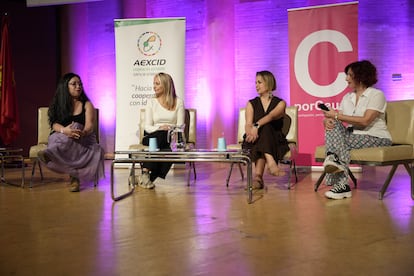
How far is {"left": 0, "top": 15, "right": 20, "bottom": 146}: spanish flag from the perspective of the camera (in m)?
6.33

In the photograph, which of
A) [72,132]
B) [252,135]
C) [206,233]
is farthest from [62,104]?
[206,233]

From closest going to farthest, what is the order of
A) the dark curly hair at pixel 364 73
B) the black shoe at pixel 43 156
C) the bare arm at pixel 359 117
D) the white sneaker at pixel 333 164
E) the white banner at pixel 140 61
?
1. the white sneaker at pixel 333 164
2. the bare arm at pixel 359 117
3. the dark curly hair at pixel 364 73
4. the black shoe at pixel 43 156
5. the white banner at pixel 140 61

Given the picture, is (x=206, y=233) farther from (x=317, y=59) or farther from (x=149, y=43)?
(x=149, y=43)

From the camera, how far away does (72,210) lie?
305 centimetres

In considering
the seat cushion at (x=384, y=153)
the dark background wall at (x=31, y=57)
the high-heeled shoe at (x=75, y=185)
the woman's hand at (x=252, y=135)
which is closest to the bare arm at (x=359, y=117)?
the seat cushion at (x=384, y=153)

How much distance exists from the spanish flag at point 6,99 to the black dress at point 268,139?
397 cm

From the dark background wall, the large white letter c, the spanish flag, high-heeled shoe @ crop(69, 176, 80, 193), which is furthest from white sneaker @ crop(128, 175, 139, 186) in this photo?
the dark background wall

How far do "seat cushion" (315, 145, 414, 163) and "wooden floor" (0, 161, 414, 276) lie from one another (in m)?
0.32

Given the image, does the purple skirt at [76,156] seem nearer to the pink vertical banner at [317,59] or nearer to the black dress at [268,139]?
the black dress at [268,139]

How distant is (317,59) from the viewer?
202 inches

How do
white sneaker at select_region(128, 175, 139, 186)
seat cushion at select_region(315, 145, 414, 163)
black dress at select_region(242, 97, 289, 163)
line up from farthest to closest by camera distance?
white sneaker at select_region(128, 175, 139, 186) < black dress at select_region(242, 97, 289, 163) < seat cushion at select_region(315, 145, 414, 163)

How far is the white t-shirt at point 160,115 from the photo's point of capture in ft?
14.2

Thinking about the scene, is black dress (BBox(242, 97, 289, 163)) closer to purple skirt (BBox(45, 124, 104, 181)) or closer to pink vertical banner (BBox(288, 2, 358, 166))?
pink vertical banner (BBox(288, 2, 358, 166))

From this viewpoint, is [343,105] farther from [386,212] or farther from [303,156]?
[303,156]
